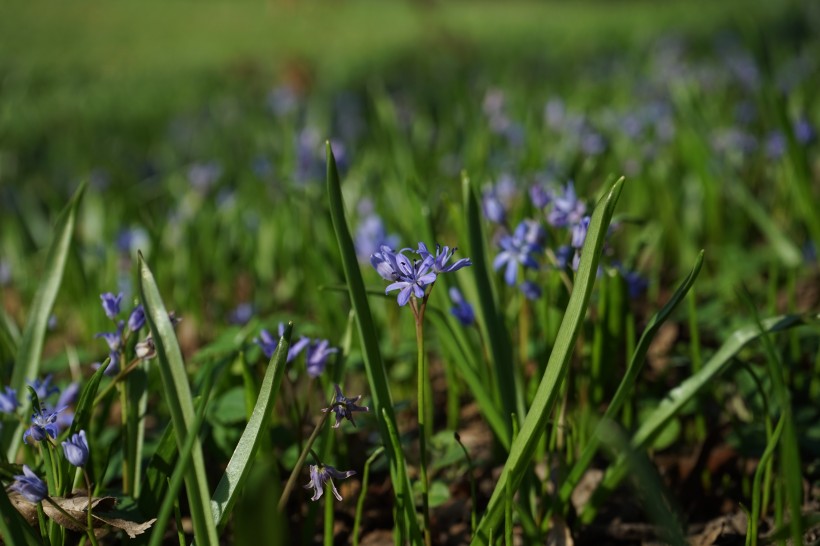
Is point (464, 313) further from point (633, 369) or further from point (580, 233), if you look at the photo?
point (633, 369)

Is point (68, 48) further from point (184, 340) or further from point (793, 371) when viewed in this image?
point (793, 371)

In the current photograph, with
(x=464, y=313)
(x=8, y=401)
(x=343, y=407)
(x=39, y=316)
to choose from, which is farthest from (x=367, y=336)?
(x=39, y=316)

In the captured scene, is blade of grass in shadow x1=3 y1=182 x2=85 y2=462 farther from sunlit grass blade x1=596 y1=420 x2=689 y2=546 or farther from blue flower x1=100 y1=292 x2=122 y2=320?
sunlit grass blade x1=596 y1=420 x2=689 y2=546

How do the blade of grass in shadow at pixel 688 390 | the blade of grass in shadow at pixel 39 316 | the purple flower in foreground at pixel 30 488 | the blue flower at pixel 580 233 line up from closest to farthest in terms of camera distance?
the purple flower in foreground at pixel 30 488 < the blade of grass in shadow at pixel 688 390 < the blue flower at pixel 580 233 < the blade of grass in shadow at pixel 39 316

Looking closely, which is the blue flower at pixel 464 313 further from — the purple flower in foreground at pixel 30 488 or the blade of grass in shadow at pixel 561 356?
the purple flower in foreground at pixel 30 488

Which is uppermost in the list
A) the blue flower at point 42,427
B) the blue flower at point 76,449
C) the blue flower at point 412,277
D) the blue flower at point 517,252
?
the blue flower at point 517,252

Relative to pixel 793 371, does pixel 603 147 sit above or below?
above

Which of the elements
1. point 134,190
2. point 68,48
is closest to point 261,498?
point 134,190

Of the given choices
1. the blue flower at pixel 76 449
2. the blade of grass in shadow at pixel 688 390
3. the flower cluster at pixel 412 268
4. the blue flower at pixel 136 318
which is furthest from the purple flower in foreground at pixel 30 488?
the blade of grass in shadow at pixel 688 390
